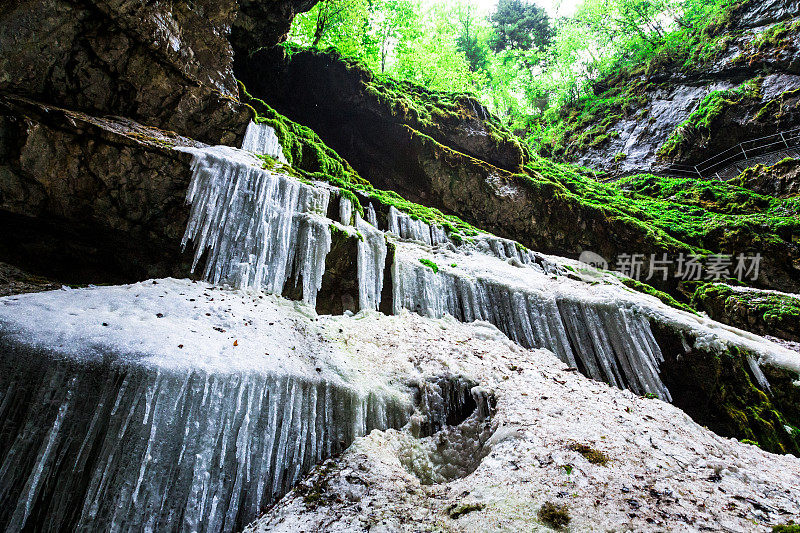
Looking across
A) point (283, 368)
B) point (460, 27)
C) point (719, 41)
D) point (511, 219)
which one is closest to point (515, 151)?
point (511, 219)

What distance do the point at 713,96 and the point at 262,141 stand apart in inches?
854

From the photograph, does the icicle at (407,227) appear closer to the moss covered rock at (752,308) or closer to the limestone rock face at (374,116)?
the limestone rock face at (374,116)

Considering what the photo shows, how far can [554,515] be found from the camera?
6.89ft

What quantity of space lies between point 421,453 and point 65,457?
276 cm

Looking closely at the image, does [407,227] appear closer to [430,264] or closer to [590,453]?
[430,264]

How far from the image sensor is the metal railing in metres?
14.7

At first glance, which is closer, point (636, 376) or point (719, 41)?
point (636, 376)

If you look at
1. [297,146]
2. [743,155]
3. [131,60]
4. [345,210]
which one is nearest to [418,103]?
[297,146]

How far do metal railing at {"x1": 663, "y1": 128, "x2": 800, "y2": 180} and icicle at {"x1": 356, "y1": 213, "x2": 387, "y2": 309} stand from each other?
730 inches

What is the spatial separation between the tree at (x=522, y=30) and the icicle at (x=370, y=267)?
3196cm

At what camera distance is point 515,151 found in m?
13.8

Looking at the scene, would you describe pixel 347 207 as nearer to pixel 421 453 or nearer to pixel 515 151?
pixel 421 453

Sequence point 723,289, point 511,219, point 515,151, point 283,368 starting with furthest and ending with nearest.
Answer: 1. point 515,151
2. point 511,219
3. point 723,289
4. point 283,368

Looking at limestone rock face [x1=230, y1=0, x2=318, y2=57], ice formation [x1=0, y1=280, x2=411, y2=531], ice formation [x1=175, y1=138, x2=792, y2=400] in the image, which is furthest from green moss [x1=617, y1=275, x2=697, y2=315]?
limestone rock face [x1=230, y1=0, x2=318, y2=57]
